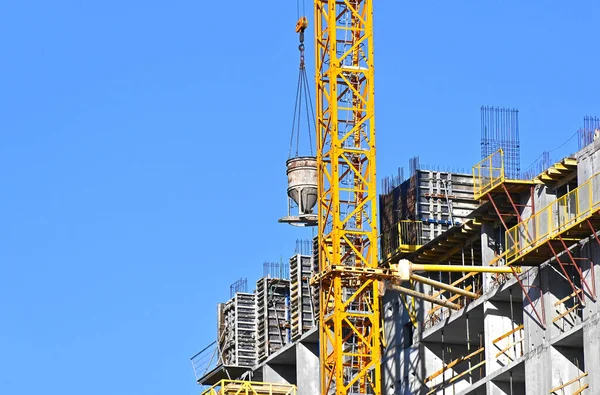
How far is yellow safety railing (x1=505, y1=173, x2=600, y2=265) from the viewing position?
71.6 meters

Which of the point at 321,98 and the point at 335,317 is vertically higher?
the point at 321,98

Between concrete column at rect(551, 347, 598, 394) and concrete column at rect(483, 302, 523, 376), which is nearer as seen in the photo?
concrete column at rect(551, 347, 598, 394)

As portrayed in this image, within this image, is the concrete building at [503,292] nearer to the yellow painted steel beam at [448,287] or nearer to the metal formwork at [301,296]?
the yellow painted steel beam at [448,287]

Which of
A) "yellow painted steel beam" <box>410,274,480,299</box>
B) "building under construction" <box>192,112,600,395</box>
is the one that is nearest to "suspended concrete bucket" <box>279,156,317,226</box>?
"building under construction" <box>192,112,600,395</box>

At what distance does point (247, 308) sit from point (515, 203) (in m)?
27.4

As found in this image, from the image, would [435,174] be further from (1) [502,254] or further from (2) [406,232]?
(1) [502,254]

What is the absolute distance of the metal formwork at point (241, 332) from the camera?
102 meters

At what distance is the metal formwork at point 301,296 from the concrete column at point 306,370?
34.1 inches

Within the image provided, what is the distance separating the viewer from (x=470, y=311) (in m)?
81.4

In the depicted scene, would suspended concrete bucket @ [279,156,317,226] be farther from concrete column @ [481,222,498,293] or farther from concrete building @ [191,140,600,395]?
concrete column @ [481,222,498,293]

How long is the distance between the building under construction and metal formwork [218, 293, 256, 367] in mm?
51

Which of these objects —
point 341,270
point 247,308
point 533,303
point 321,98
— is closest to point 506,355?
point 533,303

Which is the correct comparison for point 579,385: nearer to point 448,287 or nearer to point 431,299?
point 448,287

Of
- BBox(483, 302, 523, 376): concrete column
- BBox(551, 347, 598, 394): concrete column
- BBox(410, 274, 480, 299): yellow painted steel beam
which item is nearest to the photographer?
BBox(551, 347, 598, 394): concrete column
